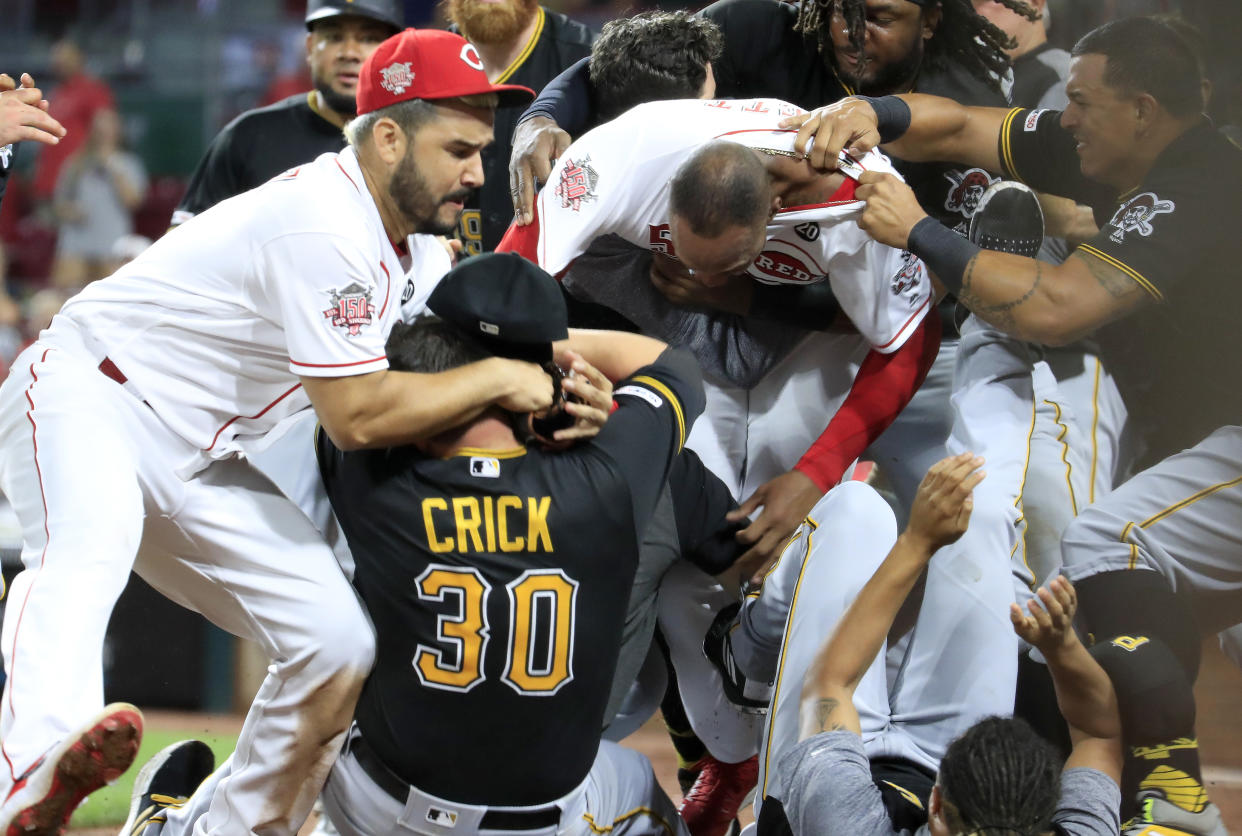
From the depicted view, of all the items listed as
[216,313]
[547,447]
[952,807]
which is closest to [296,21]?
[216,313]

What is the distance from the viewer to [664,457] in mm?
2393

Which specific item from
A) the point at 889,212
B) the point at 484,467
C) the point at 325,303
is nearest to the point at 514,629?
the point at 484,467

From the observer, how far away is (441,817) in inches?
92.4

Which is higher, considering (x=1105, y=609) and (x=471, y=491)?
(x=471, y=491)

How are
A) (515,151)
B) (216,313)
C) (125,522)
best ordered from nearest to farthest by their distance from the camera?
(125,522) → (216,313) → (515,151)

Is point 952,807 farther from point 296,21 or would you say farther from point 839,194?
point 296,21

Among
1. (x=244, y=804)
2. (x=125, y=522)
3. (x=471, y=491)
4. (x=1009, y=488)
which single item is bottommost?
(x=244, y=804)

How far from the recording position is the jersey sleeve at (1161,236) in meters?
2.83

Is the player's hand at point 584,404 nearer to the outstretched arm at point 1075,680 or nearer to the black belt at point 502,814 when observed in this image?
the black belt at point 502,814

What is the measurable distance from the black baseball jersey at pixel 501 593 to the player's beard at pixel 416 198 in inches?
22.7

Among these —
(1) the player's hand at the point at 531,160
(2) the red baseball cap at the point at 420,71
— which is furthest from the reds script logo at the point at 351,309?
(1) the player's hand at the point at 531,160

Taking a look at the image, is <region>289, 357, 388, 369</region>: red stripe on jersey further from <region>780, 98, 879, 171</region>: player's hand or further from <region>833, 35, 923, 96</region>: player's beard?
<region>833, 35, 923, 96</region>: player's beard

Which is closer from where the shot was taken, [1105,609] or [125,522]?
[125,522]

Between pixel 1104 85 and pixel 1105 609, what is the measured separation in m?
1.22
